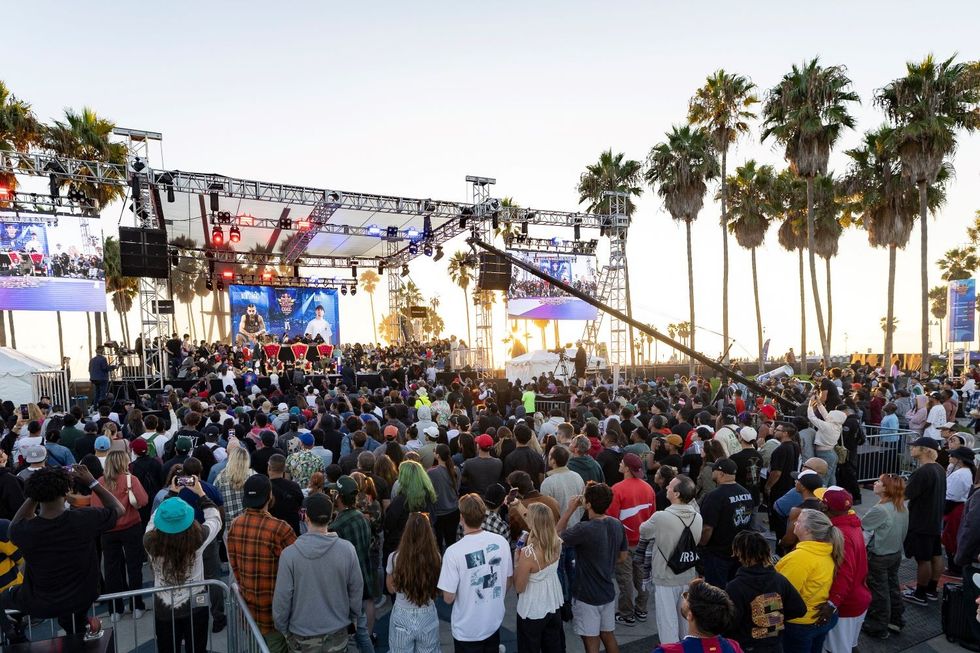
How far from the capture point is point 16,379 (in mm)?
15047

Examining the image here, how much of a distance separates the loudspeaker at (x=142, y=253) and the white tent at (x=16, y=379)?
11.7 ft

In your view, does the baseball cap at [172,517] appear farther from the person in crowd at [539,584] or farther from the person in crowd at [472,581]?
the person in crowd at [539,584]

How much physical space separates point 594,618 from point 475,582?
47.9 inches

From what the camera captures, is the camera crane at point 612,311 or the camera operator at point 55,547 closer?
the camera crane at point 612,311

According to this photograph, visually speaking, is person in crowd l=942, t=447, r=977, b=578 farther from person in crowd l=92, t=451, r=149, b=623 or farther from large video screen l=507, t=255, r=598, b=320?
large video screen l=507, t=255, r=598, b=320

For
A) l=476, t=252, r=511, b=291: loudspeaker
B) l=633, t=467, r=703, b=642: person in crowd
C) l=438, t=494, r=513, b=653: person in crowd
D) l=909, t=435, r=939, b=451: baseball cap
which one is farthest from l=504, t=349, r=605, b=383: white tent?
l=438, t=494, r=513, b=653: person in crowd

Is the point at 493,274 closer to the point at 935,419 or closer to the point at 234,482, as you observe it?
the point at 935,419

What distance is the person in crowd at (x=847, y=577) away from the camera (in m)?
4.07

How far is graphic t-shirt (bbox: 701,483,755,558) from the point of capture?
4.77 metres

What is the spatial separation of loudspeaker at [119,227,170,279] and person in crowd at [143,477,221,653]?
42.4 feet

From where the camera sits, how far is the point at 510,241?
994 inches

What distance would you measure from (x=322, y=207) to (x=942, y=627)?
18.8 meters

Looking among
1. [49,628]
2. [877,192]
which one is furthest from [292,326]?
[877,192]

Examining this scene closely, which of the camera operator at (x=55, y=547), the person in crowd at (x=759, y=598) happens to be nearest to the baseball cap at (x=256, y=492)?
the camera operator at (x=55, y=547)
